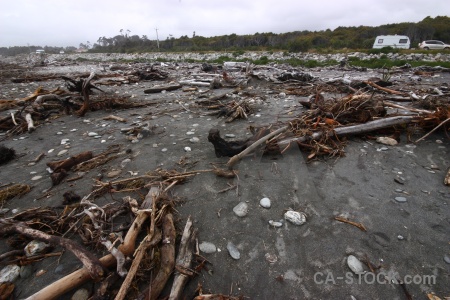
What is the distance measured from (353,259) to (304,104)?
356cm

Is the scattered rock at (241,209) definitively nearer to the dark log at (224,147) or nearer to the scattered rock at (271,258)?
the scattered rock at (271,258)

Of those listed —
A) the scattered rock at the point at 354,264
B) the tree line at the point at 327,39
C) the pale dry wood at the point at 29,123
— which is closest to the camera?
the scattered rock at the point at 354,264

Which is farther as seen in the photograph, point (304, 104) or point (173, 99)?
point (173, 99)

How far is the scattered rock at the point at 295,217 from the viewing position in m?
1.99

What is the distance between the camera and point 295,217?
202cm

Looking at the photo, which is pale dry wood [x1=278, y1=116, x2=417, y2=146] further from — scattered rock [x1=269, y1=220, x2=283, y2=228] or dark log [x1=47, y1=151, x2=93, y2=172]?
dark log [x1=47, y1=151, x2=93, y2=172]

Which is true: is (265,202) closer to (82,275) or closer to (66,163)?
(82,275)

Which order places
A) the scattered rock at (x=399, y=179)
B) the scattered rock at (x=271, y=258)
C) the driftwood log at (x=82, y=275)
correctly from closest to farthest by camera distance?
1. the driftwood log at (x=82, y=275)
2. the scattered rock at (x=271, y=258)
3. the scattered rock at (x=399, y=179)

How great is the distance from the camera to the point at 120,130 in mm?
4277

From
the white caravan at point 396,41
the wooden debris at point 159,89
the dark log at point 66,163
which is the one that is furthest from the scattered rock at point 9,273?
the white caravan at point 396,41

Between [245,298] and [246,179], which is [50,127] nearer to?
[246,179]

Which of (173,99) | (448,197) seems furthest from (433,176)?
(173,99)

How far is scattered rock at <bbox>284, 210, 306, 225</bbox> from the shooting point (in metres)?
1.99

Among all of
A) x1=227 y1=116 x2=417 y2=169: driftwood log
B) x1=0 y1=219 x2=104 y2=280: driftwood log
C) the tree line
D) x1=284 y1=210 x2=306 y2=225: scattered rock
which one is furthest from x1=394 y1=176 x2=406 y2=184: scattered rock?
the tree line
